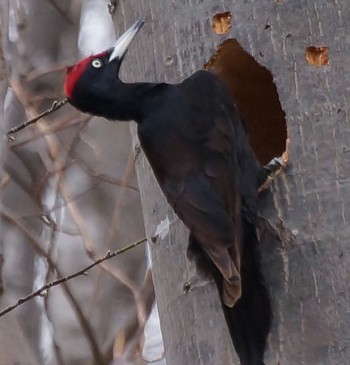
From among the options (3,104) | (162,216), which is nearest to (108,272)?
(3,104)

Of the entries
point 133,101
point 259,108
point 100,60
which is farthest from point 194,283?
point 259,108

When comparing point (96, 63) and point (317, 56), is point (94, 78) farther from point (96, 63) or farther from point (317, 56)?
point (317, 56)

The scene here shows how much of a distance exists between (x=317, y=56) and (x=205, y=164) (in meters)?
0.29

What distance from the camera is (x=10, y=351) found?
159 inches

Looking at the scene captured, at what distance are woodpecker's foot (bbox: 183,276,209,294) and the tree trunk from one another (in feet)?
0.04

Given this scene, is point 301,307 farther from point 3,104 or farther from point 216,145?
point 3,104

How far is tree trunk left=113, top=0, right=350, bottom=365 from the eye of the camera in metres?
2.03

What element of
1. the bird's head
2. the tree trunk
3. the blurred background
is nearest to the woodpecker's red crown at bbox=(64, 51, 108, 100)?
the bird's head

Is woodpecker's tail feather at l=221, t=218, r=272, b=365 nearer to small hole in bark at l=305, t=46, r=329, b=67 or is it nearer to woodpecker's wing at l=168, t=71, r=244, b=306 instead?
woodpecker's wing at l=168, t=71, r=244, b=306

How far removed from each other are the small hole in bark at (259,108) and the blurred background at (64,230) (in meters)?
1.50

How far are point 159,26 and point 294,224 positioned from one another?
491 mm

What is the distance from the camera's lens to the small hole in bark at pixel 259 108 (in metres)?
2.46

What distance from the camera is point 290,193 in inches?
82.8

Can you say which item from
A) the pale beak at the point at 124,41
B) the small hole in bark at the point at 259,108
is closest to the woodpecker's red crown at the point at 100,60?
the pale beak at the point at 124,41
